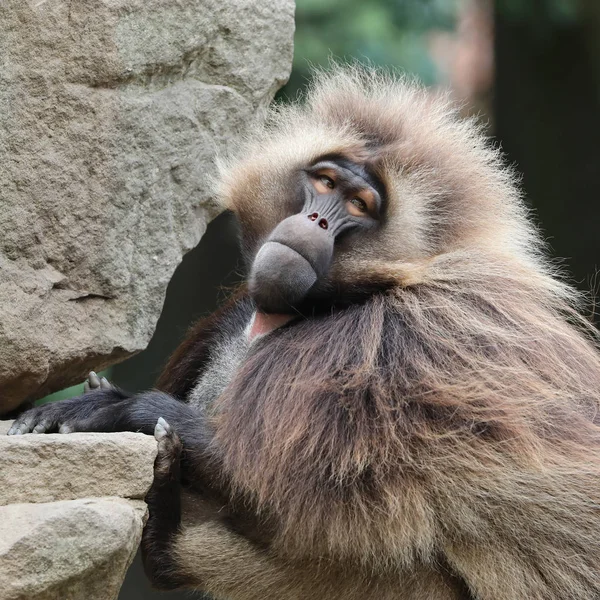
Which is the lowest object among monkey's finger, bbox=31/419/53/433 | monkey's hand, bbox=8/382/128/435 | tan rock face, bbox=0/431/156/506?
tan rock face, bbox=0/431/156/506

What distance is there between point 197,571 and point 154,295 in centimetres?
85

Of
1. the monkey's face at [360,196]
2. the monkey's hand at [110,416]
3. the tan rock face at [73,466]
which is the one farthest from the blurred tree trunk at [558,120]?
the tan rock face at [73,466]

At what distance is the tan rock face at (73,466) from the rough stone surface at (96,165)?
1.43ft

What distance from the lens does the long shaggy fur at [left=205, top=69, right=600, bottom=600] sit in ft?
9.75

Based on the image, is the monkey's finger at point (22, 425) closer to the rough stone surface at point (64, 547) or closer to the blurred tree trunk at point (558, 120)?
the rough stone surface at point (64, 547)

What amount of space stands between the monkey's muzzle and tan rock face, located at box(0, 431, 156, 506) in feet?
2.17

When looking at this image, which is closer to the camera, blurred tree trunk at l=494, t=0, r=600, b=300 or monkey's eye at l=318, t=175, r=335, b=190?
monkey's eye at l=318, t=175, r=335, b=190

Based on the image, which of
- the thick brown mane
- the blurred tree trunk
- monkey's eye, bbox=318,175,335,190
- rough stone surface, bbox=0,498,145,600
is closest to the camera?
rough stone surface, bbox=0,498,145,600

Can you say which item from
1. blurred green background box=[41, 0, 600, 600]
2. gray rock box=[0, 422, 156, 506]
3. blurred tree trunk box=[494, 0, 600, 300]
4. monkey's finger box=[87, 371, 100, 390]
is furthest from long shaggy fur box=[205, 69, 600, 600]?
blurred tree trunk box=[494, 0, 600, 300]

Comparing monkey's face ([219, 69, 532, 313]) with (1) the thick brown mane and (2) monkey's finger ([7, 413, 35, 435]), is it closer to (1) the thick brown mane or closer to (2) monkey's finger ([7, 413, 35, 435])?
(1) the thick brown mane

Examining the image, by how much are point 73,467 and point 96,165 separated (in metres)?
0.92

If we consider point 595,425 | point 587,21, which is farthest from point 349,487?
point 587,21

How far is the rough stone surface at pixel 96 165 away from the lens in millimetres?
3082

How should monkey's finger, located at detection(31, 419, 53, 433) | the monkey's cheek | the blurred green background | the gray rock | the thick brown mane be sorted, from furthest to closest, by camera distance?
1. the blurred green background
2. the monkey's cheek
3. monkey's finger, located at detection(31, 419, 53, 433)
4. the thick brown mane
5. the gray rock
